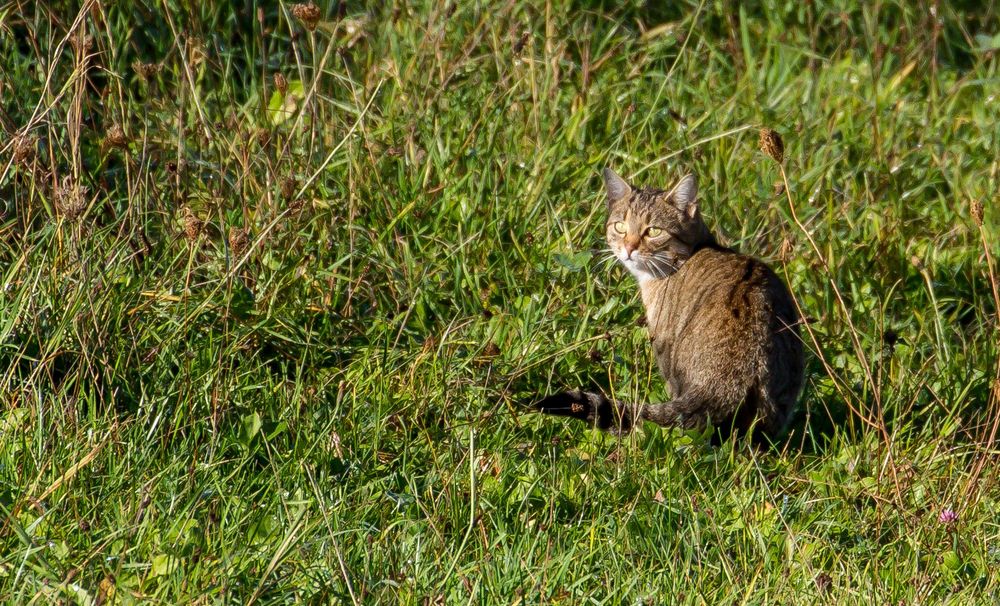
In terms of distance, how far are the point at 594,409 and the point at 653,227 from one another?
1.17 metres

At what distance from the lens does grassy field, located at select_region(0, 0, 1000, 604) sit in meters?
2.95

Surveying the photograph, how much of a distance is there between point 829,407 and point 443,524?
1.67m

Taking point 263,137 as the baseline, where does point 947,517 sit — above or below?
below

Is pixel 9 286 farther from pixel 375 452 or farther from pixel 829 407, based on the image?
pixel 829 407

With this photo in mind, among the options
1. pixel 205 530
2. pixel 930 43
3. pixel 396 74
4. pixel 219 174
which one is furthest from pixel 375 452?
pixel 930 43

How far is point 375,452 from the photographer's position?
339 centimetres

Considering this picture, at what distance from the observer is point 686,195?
453 centimetres

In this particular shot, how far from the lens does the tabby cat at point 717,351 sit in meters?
3.63

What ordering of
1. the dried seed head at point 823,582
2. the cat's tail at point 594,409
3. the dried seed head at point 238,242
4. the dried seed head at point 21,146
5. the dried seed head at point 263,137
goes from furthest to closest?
1. the dried seed head at point 263,137
2. the dried seed head at point 238,242
3. the cat's tail at point 594,409
4. the dried seed head at point 21,146
5. the dried seed head at point 823,582

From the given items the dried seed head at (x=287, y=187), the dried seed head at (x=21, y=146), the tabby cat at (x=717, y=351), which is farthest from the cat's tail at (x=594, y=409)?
the dried seed head at (x=21, y=146)

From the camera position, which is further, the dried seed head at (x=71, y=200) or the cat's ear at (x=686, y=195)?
the cat's ear at (x=686, y=195)

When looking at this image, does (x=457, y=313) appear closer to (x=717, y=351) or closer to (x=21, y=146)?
(x=717, y=351)

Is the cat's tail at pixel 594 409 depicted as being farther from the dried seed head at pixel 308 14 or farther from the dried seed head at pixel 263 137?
the dried seed head at pixel 263 137

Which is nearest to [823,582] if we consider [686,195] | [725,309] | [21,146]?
[725,309]
